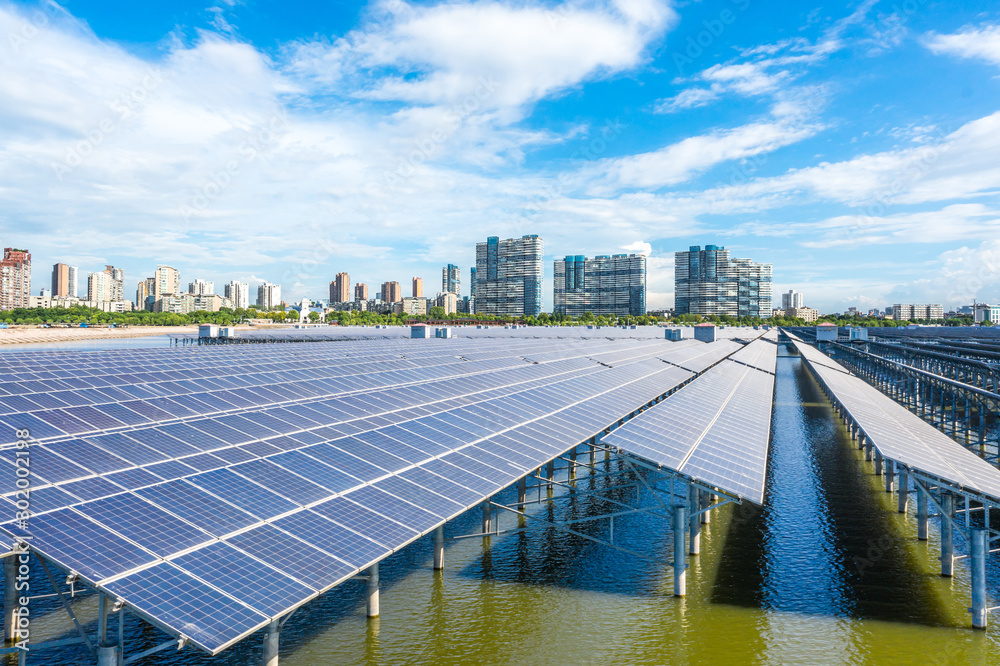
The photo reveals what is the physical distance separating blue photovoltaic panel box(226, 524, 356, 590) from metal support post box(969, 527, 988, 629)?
670 inches

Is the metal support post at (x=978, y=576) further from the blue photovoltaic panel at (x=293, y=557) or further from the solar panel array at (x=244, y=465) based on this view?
the blue photovoltaic panel at (x=293, y=557)

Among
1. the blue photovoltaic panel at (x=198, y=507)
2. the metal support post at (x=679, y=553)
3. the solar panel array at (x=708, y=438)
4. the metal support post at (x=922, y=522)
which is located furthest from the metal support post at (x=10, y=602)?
the metal support post at (x=922, y=522)

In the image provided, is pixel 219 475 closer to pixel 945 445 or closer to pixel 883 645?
pixel 883 645

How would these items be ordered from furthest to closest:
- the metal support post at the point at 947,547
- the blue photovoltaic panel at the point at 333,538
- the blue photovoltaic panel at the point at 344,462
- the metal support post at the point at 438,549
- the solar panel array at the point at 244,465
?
1. the metal support post at the point at 438,549
2. the metal support post at the point at 947,547
3. the blue photovoltaic panel at the point at 344,462
4. the blue photovoltaic panel at the point at 333,538
5. the solar panel array at the point at 244,465

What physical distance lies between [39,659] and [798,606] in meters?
21.4

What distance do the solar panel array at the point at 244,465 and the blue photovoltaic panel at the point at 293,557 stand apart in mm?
40

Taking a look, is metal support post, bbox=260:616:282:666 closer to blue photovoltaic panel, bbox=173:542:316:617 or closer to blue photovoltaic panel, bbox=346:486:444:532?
blue photovoltaic panel, bbox=173:542:316:617

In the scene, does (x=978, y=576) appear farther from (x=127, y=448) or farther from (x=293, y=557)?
(x=127, y=448)

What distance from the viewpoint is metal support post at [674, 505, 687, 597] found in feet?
61.3

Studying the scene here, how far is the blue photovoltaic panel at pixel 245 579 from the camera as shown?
34.9 ft

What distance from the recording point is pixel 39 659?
15148 mm

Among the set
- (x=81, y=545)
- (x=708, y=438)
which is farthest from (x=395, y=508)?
(x=708, y=438)

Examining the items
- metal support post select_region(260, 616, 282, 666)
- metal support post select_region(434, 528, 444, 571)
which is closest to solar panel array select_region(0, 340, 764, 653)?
metal support post select_region(260, 616, 282, 666)

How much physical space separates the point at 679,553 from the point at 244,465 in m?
13.5
